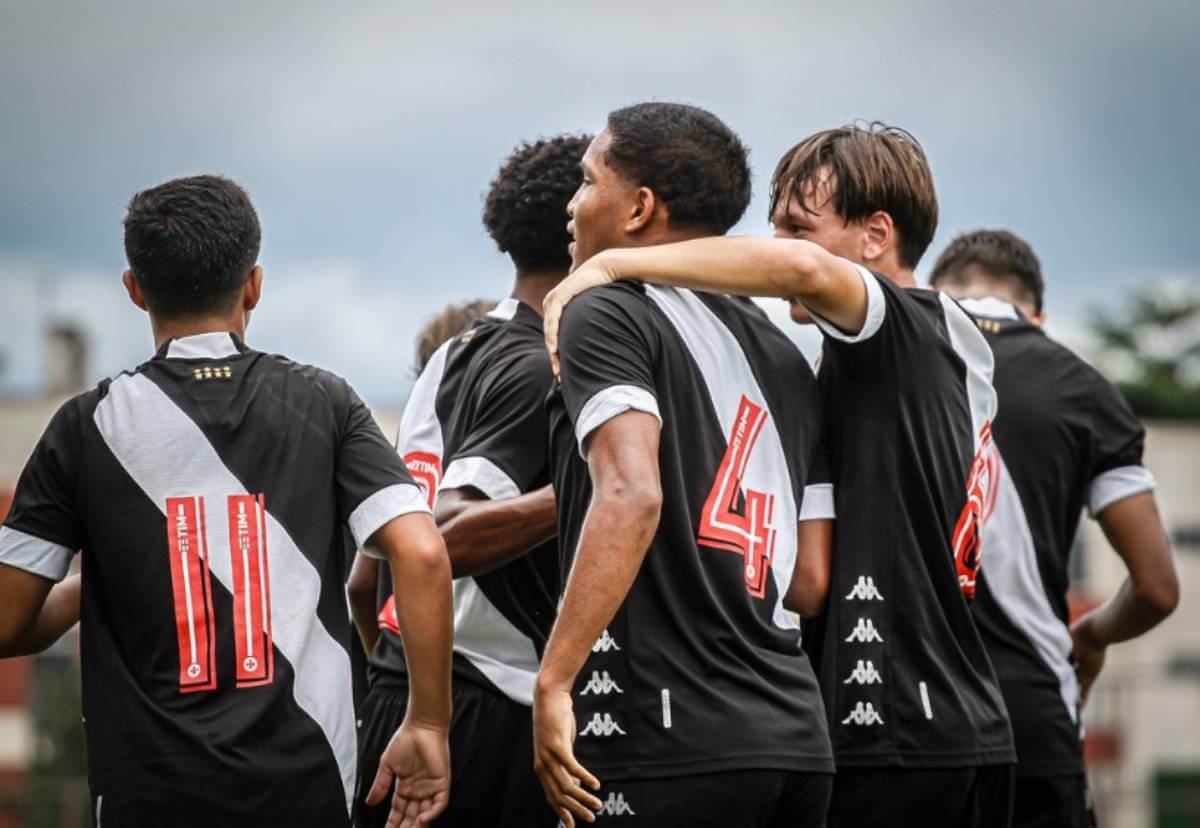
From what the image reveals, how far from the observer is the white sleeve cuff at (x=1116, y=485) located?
5.54 m

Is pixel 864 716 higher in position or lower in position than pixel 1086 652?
higher

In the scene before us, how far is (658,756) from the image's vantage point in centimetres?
350

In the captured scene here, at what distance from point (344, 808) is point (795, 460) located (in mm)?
1328

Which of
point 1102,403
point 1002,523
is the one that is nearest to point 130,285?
point 1002,523

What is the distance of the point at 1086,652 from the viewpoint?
616cm

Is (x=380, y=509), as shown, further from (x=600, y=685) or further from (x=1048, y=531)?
(x=1048, y=531)

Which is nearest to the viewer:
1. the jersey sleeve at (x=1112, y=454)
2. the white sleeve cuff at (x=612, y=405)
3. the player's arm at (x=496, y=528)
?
the white sleeve cuff at (x=612, y=405)

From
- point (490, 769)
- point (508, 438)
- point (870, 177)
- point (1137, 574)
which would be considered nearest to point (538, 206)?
point (508, 438)

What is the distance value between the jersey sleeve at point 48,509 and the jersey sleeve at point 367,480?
2.00 ft

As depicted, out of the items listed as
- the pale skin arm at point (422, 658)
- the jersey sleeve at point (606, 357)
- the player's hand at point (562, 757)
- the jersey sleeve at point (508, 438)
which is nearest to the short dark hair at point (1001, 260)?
the jersey sleeve at point (508, 438)

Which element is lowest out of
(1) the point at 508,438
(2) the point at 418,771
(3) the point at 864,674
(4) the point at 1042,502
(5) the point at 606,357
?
(2) the point at 418,771

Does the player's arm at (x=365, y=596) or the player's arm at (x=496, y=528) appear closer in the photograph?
the player's arm at (x=496, y=528)

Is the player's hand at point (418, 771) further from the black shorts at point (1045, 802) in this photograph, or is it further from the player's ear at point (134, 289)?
the black shorts at point (1045, 802)

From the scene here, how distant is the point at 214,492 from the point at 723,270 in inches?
49.7
